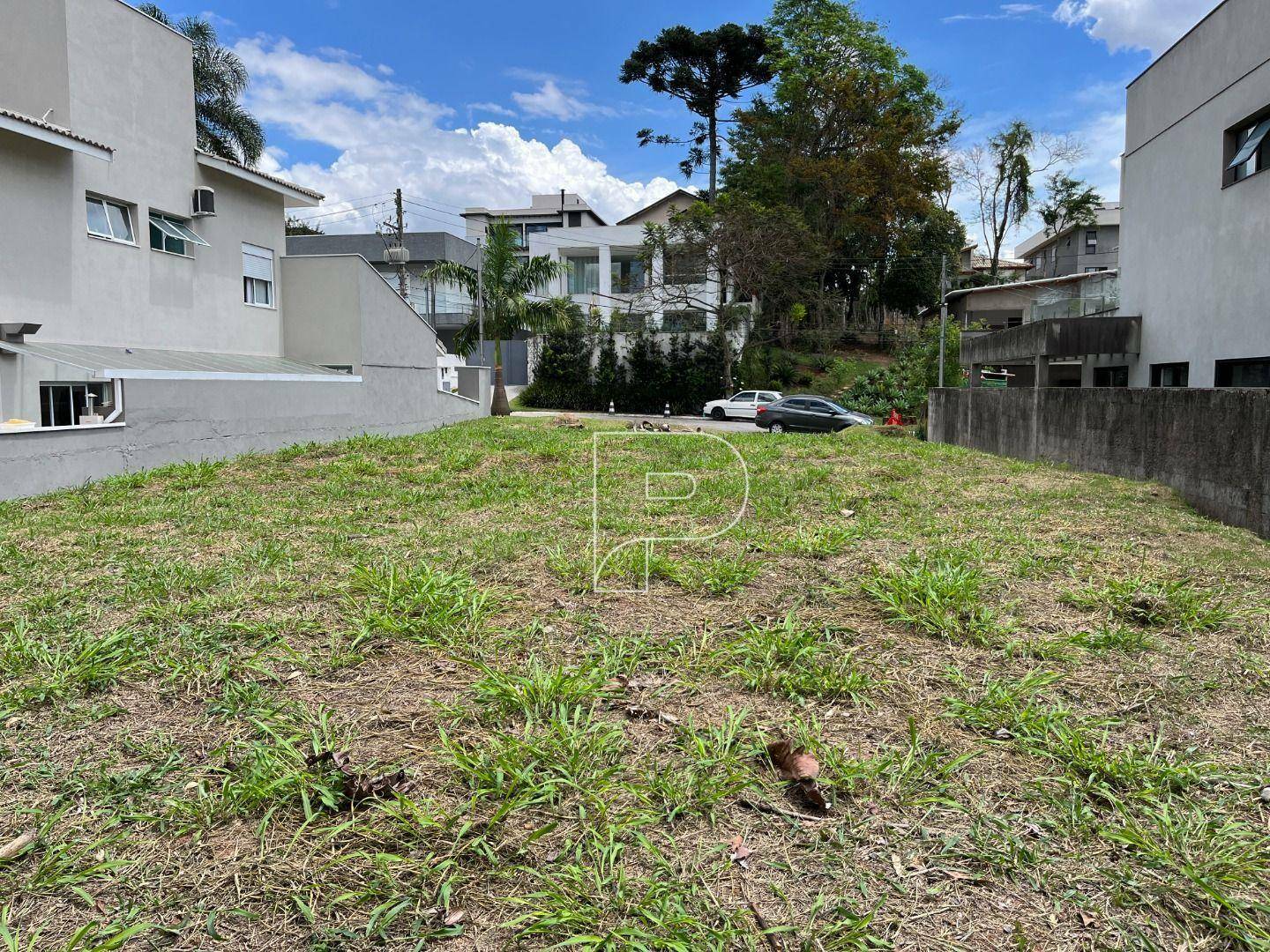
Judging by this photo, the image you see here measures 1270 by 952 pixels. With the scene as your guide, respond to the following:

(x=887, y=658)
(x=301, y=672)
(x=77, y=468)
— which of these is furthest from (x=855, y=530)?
(x=77, y=468)

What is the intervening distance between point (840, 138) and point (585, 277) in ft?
52.4

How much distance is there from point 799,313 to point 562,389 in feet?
40.8

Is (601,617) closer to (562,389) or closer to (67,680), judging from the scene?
(67,680)

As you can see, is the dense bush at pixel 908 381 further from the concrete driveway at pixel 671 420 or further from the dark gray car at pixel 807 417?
the dark gray car at pixel 807 417

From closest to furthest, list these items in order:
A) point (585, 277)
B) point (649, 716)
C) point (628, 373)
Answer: point (649, 716) < point (628, 373) < point (585, 277)

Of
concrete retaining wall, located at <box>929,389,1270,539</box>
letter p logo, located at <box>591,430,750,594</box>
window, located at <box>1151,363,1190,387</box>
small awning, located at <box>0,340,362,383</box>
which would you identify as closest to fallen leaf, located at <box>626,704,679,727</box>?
letter p logo, located at <box>591,430,750,594</box>

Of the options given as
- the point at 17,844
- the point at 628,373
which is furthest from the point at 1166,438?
the point at 628,373

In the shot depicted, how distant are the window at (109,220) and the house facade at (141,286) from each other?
0.03 m

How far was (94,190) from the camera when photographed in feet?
45.7

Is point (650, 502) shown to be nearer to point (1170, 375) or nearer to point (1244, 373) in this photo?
point (1244, 373)

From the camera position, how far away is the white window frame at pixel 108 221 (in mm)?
13891

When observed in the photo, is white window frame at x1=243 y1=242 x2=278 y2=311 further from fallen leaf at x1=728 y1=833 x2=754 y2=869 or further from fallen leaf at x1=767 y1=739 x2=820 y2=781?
fallen leaf at x1=728 y1=833 x2=754 y2=869

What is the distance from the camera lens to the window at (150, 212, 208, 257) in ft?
51.0

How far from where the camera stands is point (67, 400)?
13.3 metres
